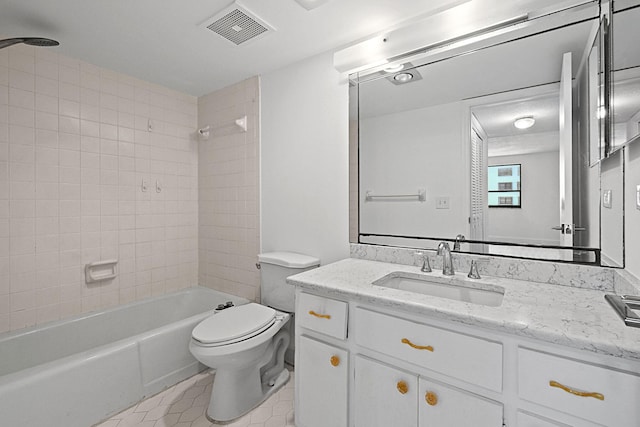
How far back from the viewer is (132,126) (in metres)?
2.46

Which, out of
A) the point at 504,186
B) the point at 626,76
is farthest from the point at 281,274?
the point at 626,76

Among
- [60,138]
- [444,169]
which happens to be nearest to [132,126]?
[60,138]

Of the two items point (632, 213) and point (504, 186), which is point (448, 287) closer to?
point (504, 186)

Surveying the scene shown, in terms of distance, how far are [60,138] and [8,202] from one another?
19.9 inches

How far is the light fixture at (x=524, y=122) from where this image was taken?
1374 mm

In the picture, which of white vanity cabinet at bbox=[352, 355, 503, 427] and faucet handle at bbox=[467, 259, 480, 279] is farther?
faucet handle at bbox=[467, 259, 480, 279]

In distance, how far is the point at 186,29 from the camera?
1766 millimetres

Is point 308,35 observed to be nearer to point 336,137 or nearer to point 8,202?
point 336,137

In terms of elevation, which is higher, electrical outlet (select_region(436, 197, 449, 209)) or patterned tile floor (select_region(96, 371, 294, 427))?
electrical outlet (select_region(436, 197, 449, 209))

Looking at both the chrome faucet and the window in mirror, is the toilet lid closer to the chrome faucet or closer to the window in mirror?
the chrome faucet

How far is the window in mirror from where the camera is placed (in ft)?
4.58

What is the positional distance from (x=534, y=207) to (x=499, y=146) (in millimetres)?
319

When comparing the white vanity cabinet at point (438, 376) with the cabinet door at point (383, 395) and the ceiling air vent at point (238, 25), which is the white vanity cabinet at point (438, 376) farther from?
the ceiling air vent at point (238, 25)

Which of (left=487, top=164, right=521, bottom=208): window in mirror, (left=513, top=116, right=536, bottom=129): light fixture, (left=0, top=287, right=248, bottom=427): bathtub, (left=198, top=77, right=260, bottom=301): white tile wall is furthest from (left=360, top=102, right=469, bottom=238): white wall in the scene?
(left=0, top=287, right=248, bottom=427): bathtub
